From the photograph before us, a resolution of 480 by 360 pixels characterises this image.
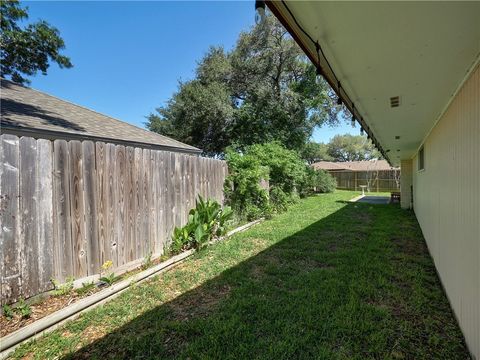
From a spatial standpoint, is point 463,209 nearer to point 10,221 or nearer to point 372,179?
point 10,221

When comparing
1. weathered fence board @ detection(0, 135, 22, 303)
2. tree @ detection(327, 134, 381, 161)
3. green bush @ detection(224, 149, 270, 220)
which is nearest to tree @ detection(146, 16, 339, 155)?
green bush @ detection(224, 149, 270, 220)

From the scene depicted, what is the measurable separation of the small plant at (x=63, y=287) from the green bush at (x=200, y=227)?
175cm

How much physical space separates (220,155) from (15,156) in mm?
17499

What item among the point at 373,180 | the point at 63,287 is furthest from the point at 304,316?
the point at 373,180

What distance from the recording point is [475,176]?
2.02m

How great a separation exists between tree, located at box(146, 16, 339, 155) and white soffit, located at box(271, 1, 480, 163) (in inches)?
542

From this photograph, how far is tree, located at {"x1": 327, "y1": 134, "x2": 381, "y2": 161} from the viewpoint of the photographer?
53438 mm

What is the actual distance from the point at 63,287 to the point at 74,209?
2.91 feet

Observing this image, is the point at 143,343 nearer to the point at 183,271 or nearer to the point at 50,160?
the point at 183,271

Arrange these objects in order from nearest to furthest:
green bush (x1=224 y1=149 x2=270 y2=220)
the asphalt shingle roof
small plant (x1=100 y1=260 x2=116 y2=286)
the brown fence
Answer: small plant (x1=100 y1=260 x2=116 y2=286) → the asphalt shingle roof → green bush (x1=224 y1=149 x2=270 y2=220) → the brown fence

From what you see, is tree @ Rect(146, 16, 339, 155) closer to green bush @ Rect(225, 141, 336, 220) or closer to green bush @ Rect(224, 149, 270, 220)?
green bush @ Rect(225, 141, 336, 220)

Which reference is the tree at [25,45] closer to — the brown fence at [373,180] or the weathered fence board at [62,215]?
the weathered fence board at [62,215]

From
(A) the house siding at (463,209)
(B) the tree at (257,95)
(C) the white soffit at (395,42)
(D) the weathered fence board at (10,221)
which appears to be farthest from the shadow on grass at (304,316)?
(B) the tree at (257,95)

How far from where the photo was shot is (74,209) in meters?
3.12
